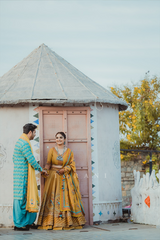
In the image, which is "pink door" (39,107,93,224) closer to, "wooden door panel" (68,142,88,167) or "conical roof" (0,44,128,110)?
"wooden door panel" (68,142,88,167)

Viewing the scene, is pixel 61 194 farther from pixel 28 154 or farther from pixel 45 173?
pixel 28 154

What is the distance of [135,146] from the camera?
1489 centimetres

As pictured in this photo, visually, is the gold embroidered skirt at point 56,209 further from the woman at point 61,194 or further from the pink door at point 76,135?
the pink door at point 76,135

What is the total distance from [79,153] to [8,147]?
144 cm

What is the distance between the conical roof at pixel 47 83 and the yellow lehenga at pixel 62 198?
117 centimetres

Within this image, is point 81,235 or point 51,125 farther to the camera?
point 51,125

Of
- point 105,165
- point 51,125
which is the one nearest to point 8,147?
point 51,125

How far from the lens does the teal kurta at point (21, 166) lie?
20.0 ft

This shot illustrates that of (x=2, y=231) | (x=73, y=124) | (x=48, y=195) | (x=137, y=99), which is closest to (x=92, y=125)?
(x=73, y=124)

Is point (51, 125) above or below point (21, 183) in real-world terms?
above

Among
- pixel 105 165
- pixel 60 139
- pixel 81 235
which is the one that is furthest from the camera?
pixel 105 165

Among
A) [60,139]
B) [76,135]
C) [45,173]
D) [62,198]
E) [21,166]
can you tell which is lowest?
[62,198]

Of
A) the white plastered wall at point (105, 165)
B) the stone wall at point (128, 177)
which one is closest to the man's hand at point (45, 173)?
the white plastered wall at point (105, 165)

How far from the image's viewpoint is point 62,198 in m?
6.53
